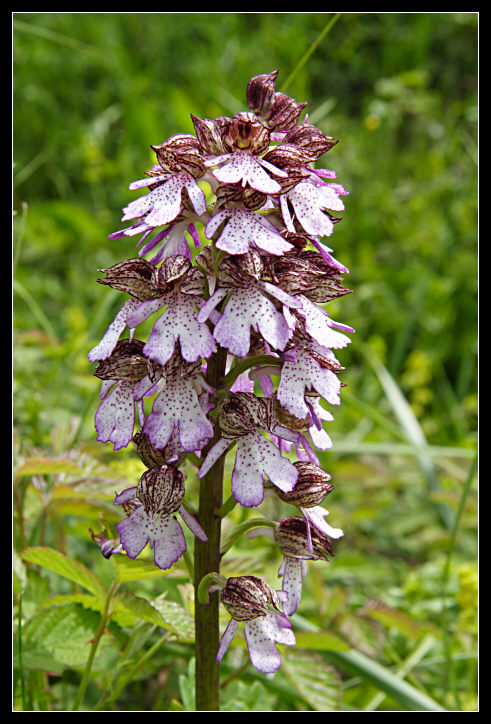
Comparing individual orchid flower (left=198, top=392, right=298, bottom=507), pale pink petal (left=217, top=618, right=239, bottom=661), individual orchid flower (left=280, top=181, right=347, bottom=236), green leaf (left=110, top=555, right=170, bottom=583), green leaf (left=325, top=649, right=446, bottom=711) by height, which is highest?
individual orchid flower (left=280, top=181, right=347, bottom=236)

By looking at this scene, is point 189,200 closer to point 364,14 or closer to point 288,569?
point 288,569

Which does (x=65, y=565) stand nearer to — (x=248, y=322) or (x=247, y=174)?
(x=248, y=322)

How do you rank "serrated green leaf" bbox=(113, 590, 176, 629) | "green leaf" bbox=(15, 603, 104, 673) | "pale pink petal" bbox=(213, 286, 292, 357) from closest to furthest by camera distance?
"pale pink petal" bbox=(213, 286, 292, 357)
"serrated green leaf" bbox=(113, 590, 176, 629)
"green leaf" bbox=(15, 603, 104, 673)

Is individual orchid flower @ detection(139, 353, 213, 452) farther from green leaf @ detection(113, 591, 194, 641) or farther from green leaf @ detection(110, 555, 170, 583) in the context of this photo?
green leaf @ detection(113, 591, 194, 641)

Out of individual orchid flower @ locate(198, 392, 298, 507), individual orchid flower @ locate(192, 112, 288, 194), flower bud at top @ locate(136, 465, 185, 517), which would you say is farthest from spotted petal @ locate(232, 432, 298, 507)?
individual orchid flower @ locate(192, 112, 288, 194)

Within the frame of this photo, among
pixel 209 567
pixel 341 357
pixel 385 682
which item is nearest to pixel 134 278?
pixel 209 567

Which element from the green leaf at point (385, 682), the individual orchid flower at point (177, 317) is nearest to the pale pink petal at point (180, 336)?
the individual orchid flower at point (177, 317)

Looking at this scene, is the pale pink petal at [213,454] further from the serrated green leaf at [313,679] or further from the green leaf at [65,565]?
the serrated green leaf at [313,679]
